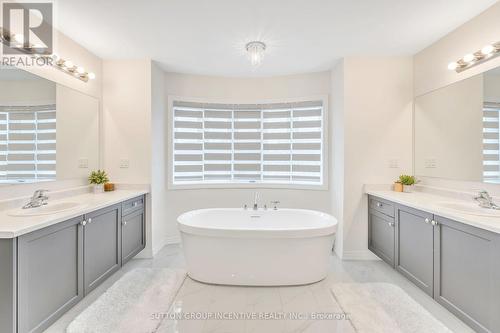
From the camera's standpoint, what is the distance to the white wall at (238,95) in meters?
3.55

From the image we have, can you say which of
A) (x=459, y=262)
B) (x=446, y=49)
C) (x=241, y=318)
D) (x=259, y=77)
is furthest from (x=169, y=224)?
(x=446, y=49)

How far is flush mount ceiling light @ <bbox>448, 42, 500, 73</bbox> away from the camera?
2061 mm

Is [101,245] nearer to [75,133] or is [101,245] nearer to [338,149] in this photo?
[75,133]

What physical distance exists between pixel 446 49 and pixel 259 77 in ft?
7.31

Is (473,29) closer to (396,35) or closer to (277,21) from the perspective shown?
(396,35)

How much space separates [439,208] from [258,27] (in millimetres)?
2291

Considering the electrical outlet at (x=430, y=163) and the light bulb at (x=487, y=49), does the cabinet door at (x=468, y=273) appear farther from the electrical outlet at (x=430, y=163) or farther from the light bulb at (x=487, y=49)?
the light bulb at (x=487, y=49)

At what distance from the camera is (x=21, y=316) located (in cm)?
145

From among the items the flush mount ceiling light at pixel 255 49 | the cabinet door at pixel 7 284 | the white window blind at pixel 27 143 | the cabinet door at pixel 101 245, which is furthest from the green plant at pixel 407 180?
the white window blind at pixel 27 143

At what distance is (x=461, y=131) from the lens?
2420 millimetres

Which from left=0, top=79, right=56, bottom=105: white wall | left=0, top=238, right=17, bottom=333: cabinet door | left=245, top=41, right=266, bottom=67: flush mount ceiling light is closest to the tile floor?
left=0, top=238, right=17, bottom=333: cabinet door

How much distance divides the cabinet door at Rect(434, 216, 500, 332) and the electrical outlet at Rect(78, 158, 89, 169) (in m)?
3.54

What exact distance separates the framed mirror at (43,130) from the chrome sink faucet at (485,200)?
389 cm

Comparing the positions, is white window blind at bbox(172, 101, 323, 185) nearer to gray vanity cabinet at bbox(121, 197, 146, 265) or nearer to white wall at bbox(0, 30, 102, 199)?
gray vanity cabinet at bbox(121, 197, 146, 265)
